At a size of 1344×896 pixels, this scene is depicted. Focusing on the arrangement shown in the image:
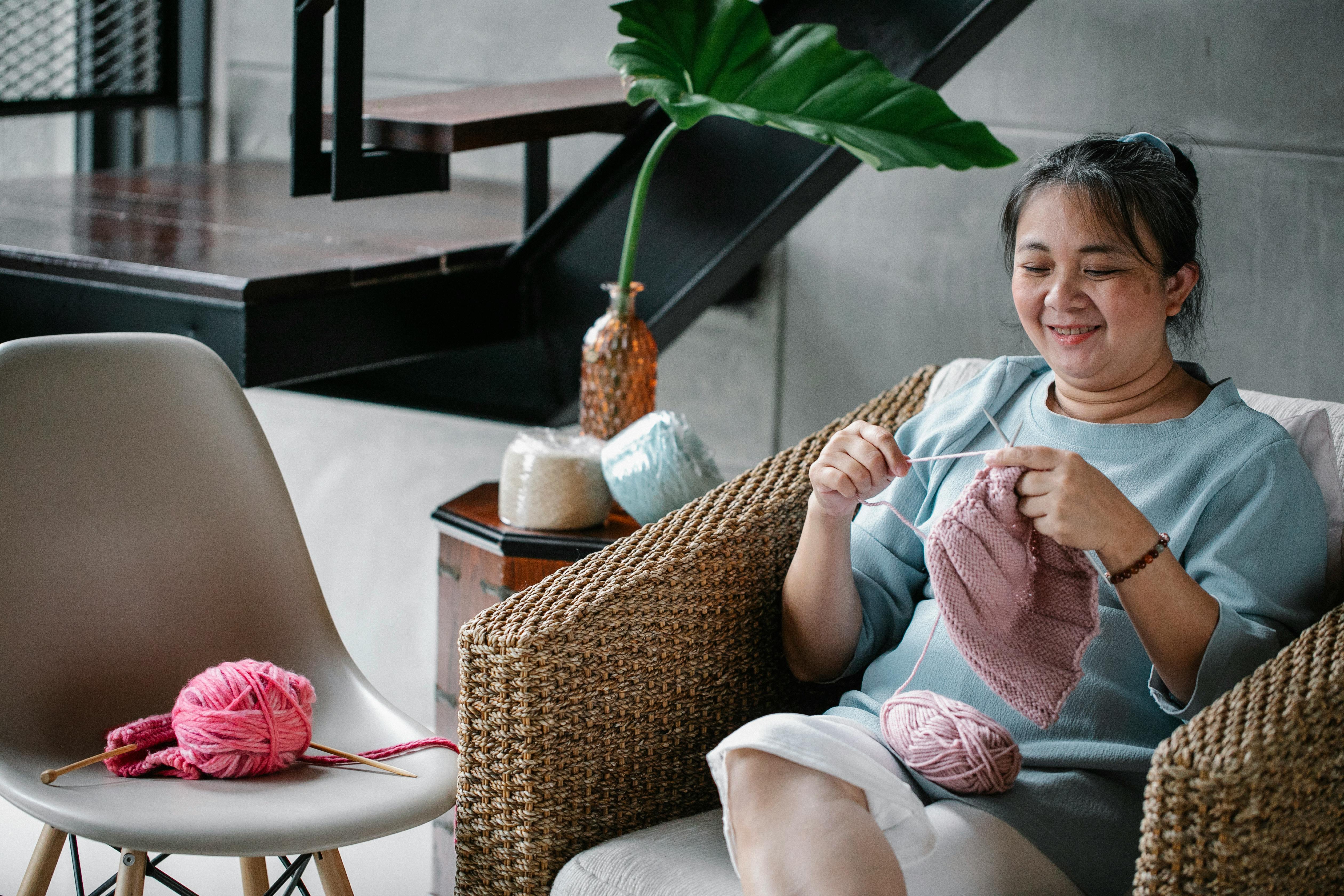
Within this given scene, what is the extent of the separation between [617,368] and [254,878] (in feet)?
2.82

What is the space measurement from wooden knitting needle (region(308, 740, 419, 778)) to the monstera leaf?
0.95 m

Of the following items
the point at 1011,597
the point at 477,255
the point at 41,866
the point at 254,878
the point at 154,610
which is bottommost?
the point at 254,878

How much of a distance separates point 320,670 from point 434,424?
70.9 inches

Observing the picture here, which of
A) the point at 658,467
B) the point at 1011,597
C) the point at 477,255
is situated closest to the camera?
the point at 1011,597

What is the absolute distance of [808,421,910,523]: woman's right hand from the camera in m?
1.36

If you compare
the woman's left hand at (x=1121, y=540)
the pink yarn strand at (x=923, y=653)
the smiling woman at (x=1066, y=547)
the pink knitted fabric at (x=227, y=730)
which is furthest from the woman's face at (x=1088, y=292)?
the pink knitted fabric at (x=227, y=730)

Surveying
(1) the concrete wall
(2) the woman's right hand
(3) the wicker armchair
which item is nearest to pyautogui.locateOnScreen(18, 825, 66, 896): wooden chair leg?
(3) the wicker armchair

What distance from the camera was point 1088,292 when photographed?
4.49ft

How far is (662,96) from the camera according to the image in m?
1.85

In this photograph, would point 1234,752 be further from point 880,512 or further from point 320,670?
point 320,670

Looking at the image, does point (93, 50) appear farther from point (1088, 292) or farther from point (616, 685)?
point (1088, 292)

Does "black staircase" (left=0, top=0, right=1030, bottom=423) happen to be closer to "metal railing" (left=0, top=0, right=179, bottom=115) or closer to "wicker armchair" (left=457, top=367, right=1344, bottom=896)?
"wicker armchair" (left=457, top=367, right=1344, bottom=896)

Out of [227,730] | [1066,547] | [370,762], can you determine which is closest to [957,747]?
[1066,547]

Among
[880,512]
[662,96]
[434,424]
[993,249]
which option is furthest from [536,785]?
[434,424]
